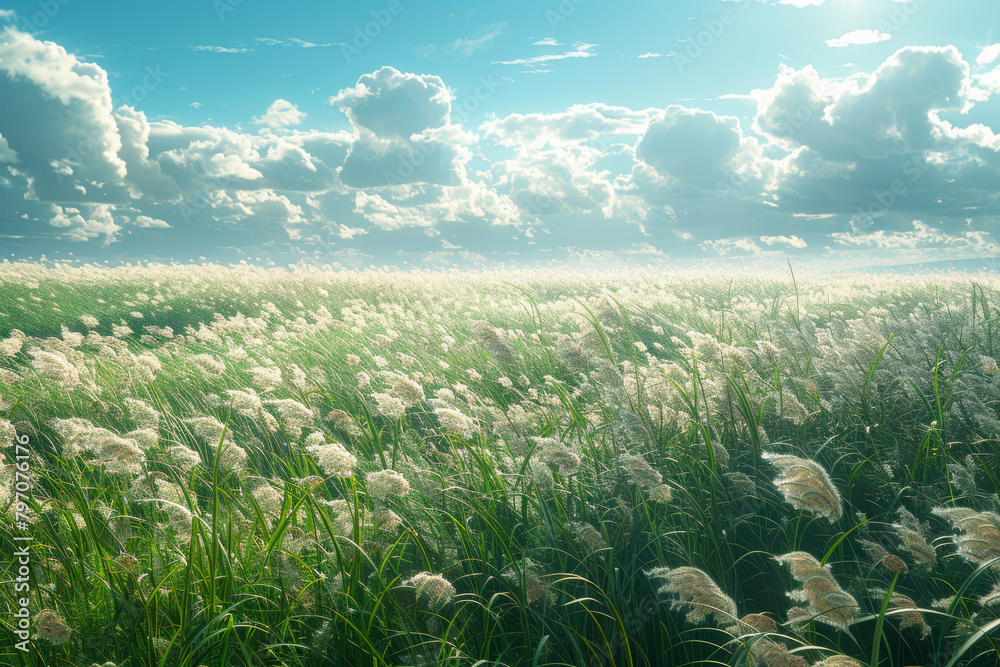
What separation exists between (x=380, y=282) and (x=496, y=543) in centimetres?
1478

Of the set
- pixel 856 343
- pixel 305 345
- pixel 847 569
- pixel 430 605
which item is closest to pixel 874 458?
pixel 847 569

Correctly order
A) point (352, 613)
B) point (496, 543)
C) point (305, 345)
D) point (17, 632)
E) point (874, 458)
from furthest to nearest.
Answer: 1. point (305, 345)
2. point (874, 458)
3. point (496, 543)
4. point (352, 613)
5. point (17, 632)

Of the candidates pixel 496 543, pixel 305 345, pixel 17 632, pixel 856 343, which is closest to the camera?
pixel 17 632

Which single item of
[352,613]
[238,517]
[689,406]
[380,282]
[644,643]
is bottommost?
[644,643]

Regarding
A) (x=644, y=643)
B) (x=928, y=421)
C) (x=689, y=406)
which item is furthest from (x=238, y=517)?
(x=928, y=421)

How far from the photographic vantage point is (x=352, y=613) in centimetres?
147

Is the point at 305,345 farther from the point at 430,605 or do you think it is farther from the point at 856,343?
the point at 856,343

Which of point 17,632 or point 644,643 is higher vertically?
point 17,632

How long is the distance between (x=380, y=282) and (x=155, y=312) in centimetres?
630

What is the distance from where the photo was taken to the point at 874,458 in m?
2.27

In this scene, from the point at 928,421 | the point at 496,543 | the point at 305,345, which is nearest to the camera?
the point at 496,543

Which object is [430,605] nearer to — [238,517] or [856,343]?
[238,517]

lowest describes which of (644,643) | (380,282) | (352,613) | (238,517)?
(644,643)

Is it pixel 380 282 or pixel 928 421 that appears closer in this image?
pixel 928 421
